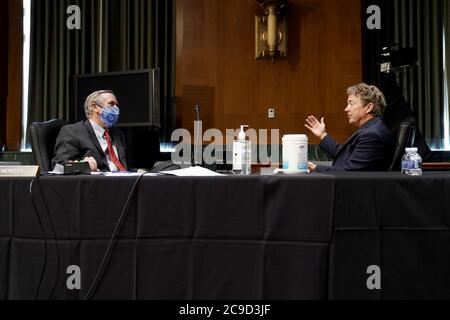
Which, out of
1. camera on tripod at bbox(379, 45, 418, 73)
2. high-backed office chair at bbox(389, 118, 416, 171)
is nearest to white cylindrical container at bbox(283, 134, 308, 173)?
high-backed office chair at bbox(389, 118, 416, 171)

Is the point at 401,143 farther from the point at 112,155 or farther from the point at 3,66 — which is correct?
the point at 3,66

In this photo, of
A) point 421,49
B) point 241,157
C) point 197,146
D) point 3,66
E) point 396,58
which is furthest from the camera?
point 3,66

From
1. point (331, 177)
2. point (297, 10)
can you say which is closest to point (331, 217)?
point (331, 177)

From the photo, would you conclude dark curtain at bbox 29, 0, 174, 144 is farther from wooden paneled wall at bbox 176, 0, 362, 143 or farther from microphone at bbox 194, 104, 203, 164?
microphone at bbox 194, 104, 203, 164

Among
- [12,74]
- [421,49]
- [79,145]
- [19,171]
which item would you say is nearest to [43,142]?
[79,145]

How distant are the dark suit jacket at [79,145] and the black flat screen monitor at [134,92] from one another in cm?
109

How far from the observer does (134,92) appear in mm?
3676

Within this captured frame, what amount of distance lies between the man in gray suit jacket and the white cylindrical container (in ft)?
4.14

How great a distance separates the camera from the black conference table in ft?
4.43

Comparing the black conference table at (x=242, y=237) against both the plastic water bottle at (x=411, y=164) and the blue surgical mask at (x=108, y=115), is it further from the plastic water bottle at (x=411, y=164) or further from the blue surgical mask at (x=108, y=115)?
the blue surgical mask at (x=108, y=115)

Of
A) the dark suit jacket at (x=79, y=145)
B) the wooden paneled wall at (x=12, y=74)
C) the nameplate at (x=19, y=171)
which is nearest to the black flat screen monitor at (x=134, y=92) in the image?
the wooden paneled wall at (x=12, y=74)

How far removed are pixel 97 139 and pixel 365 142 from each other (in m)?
1.63

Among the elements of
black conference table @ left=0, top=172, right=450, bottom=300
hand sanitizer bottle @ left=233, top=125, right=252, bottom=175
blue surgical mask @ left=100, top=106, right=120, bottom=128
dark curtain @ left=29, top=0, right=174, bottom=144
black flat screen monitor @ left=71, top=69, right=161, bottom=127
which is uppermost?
dark curtain @ left=29, top=0, right=174, bottom=144

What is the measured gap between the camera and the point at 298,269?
1350 millimetres
